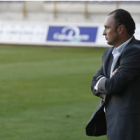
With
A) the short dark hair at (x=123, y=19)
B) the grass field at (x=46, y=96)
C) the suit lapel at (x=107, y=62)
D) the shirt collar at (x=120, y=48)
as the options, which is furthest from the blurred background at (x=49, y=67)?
the short dark hair at (x=123, y=19)

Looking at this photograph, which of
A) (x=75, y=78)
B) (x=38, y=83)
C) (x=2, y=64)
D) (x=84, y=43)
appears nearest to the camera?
(x=38, y=83)

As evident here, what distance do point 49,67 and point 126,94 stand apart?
46.9 feet

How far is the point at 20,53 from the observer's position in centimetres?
2370

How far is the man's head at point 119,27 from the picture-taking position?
4.36 meters

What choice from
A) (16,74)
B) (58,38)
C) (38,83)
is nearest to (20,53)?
(58,38)

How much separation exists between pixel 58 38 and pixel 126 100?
76.6 ft

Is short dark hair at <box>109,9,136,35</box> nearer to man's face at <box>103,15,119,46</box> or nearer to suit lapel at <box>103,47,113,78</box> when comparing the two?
man's face at <box>103,15,119,46</box>

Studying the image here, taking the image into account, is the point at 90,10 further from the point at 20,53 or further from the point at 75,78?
the point at 75,78

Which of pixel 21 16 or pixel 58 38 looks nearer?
pixel 58 38

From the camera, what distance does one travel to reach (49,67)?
731 inches

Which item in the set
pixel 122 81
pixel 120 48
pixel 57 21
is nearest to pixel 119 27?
pixel 120 48

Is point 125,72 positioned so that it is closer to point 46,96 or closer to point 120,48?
point 120,48

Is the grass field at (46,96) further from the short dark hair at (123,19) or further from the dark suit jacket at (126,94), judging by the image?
the short dark hair at (123,19)

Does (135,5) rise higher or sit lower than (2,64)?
lower
